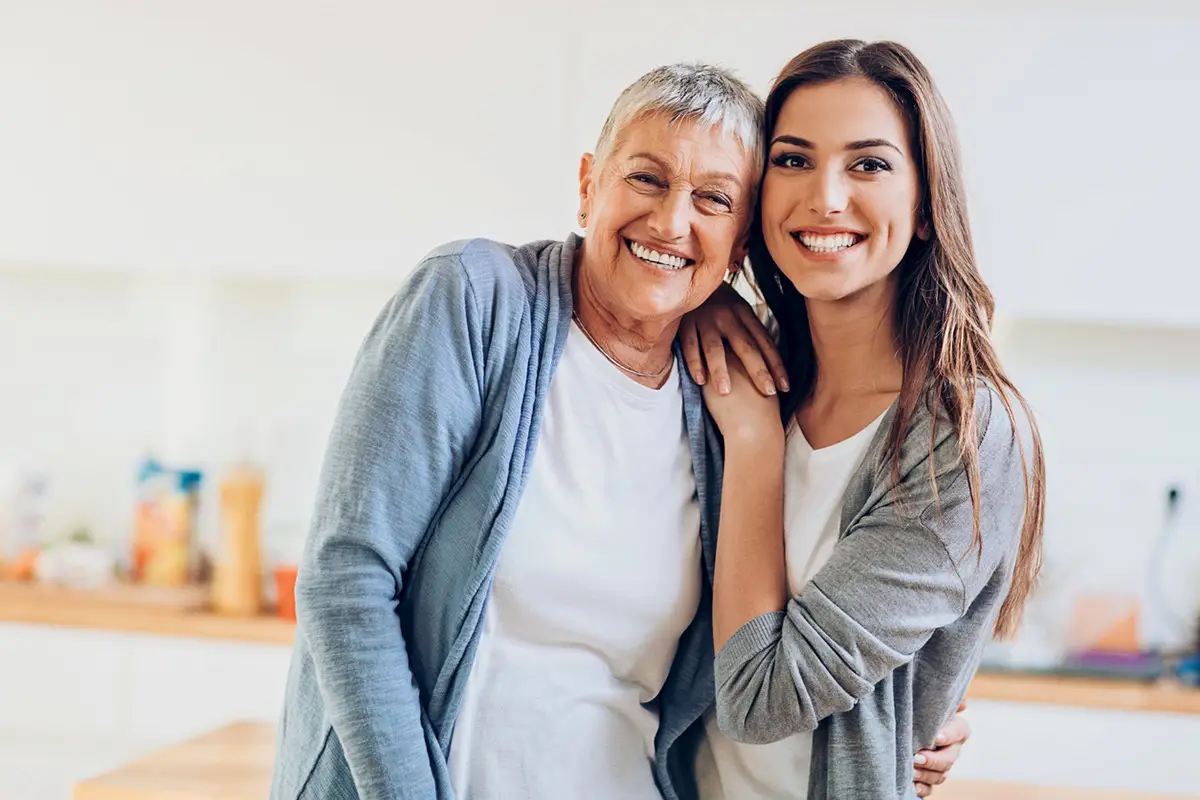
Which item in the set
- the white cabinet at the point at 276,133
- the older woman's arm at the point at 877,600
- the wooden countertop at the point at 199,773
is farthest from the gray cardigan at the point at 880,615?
the white cabinet at the point at 276,133

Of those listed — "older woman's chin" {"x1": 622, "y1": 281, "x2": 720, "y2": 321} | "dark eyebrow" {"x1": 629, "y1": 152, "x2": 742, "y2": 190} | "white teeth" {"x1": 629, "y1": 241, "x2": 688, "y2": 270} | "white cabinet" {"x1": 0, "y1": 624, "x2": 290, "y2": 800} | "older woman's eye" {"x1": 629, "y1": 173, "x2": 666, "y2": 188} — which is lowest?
"white cabinet" {"x1": 0, "y1": 624, "x2": 290, "y2": 800}

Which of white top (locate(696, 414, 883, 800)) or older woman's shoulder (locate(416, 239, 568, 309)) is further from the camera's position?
white top (locate(696, 414, 883, 800))

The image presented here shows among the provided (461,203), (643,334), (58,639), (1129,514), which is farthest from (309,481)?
(1129,514)

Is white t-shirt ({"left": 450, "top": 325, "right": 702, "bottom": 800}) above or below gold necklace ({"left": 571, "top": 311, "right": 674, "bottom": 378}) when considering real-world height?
below

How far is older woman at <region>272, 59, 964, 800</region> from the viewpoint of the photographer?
45.1 inches

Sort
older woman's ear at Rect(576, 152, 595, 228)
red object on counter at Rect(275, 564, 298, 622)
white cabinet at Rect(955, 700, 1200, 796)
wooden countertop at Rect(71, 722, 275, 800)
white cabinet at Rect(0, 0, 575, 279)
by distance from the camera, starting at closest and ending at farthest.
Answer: older woman's ear at Rect(576, 152, 595, 228)
wooden countertop at Rect(71, 722, 275, 800)
white cabinet at Rect(955, 700, 1200, 796)
white cabinet at Rect(0, 0, 575, 279)
red object on counter at Rect(275, 564, 298, 622)

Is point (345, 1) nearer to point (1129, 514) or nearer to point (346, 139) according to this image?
point (346, 139)

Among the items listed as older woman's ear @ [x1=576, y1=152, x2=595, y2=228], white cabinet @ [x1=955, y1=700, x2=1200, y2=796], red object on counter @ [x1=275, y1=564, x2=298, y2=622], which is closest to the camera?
older woman's ear @ [x1=576, y1=152, x2=595, y2=228]

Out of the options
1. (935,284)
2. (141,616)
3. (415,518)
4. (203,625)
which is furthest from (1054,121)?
(141,616)

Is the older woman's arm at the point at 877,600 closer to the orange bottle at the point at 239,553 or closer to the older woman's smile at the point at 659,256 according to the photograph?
the older woman's smile at the point at 659,256

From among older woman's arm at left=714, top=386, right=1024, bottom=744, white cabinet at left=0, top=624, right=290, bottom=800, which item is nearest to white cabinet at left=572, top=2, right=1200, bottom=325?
older woman's arm at left=714, top=386, right=1024, bottom=744

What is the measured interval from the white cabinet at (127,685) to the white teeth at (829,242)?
169 cm

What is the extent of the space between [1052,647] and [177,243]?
2165 millimetres

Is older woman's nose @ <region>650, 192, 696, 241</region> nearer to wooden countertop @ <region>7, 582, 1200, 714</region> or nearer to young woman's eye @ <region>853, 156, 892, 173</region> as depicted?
young woman's eye @ <region>853, 156, 892, 173</region>
